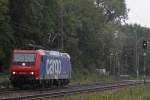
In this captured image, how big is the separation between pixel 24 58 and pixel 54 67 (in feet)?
17.6

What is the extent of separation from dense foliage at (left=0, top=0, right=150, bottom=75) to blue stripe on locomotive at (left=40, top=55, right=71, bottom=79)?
80.2 inches

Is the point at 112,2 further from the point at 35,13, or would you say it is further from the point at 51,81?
the point at 51,81

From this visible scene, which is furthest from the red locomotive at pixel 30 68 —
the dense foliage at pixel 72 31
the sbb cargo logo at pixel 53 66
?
the dense foliage at pixel 72 31

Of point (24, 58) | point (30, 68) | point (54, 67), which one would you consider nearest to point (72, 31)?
point (54, 67)

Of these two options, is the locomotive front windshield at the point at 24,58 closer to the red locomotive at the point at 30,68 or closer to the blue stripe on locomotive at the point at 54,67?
the red locomotive at the point at 30,68

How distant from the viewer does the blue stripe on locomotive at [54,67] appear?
4288 cm

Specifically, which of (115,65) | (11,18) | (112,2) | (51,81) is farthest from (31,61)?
(112,2)

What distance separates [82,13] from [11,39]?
118 ft

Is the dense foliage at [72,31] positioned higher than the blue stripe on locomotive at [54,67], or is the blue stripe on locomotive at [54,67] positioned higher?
the dense foliage at [72,31]

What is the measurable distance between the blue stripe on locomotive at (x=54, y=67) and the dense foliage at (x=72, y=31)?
2.04 m

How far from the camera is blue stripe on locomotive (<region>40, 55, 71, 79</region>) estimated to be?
1688 inches

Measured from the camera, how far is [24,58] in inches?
1635

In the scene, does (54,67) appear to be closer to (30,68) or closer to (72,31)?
(30,68)

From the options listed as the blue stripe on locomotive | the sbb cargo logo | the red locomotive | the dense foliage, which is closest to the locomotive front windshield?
the red locomotive
